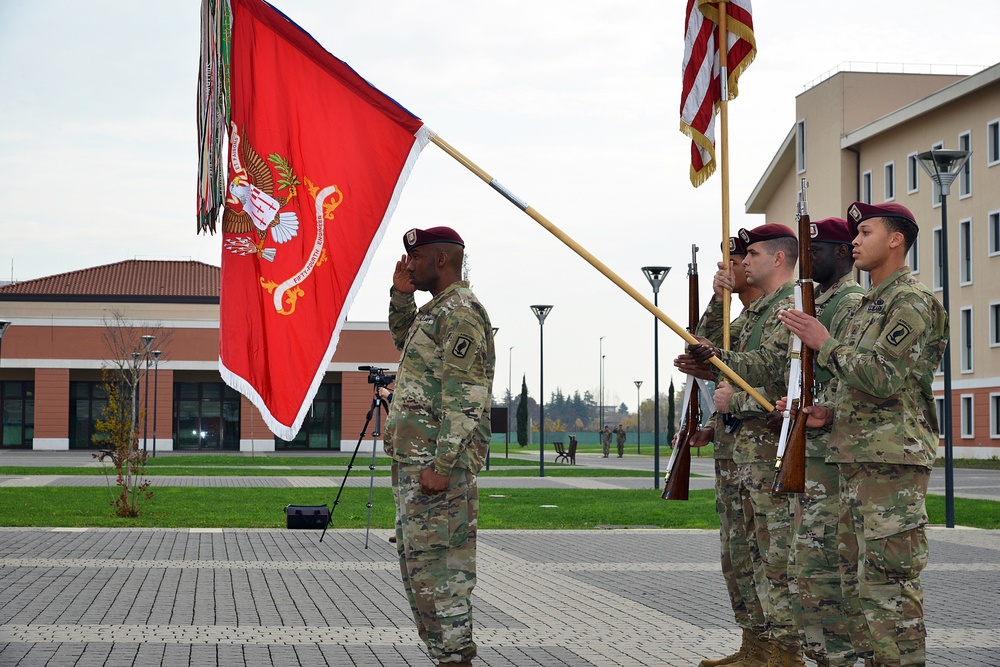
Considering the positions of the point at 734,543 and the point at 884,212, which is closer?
the point at 884,212

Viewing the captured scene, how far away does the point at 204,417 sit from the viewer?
6169 centimetres

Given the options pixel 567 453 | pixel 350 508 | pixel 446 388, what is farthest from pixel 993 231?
pixel 446 388

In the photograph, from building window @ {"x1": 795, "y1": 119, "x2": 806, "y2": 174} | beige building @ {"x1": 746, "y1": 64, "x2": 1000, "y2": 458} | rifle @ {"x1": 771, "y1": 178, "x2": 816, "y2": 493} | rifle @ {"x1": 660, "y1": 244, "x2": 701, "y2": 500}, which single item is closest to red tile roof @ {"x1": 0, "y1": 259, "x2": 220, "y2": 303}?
building window @ {"x1": 795, "y1": 119, "x2": 806, "y2": 174}

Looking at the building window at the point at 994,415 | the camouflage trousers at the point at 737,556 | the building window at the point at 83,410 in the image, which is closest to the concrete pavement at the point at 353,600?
the camouflage trousers at the point at 737,556

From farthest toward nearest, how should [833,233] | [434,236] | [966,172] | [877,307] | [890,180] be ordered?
[890,180] → [966,172] → [833,233] → [434,236] → [877,307]

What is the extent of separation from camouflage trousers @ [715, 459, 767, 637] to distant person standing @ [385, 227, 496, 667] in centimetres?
157

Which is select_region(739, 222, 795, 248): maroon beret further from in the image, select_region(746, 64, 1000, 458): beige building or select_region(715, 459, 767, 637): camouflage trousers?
select_region(746, 64, 1000, 458): beige building

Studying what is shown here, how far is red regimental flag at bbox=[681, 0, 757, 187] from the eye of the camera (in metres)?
7.34

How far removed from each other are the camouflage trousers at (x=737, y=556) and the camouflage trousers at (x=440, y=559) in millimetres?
1601

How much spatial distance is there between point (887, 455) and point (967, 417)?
48.2m

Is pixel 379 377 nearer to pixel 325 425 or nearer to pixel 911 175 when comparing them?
pixel 911 175

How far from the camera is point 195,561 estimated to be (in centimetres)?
1205

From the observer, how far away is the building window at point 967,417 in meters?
50.0

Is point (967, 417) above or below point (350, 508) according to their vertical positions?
above
